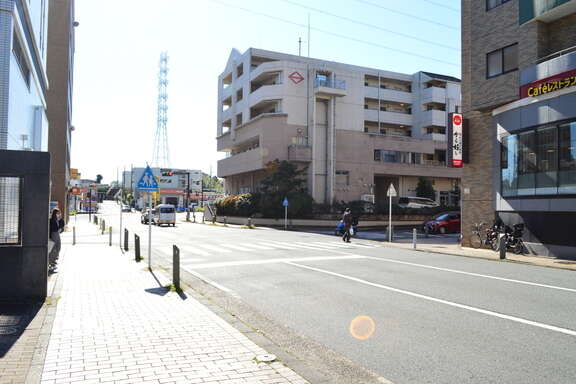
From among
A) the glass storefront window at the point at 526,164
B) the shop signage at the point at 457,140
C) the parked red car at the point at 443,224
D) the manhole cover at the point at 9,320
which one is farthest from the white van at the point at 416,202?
the manhole cover at the point at 9,320

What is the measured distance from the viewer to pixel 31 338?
18.6 feet

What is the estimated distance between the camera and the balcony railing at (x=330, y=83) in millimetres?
43594

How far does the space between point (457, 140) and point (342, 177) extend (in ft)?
81.3

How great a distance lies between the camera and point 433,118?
163 ft

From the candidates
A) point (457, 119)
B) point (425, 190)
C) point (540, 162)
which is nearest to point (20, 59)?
point (457, 119)

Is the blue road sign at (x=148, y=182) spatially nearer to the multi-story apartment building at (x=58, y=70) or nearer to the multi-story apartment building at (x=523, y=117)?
the multi-story apartment building at (x=523, y=117)

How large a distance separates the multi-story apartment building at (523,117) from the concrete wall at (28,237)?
52.9 ft

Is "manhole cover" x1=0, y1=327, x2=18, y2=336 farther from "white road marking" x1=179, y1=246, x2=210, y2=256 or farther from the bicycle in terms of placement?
the bicycle

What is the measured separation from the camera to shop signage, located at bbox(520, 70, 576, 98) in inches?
589

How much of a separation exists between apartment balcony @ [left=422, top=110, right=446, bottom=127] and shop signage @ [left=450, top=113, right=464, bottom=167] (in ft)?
100

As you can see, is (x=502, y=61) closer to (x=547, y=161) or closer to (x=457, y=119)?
(x=457, y=119)

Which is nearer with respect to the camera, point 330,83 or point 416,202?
point 330,83

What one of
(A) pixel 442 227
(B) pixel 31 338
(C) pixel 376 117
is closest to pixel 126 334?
(B) pixel 31 338

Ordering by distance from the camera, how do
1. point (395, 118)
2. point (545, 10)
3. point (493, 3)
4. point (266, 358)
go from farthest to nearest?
point (395, 118) < point (493, 3) < point (545, 10) < point (266, 358)
